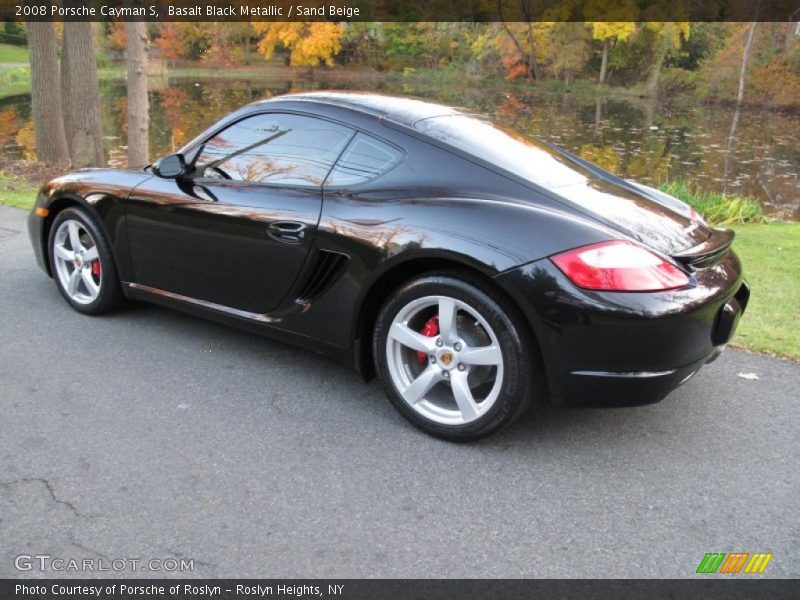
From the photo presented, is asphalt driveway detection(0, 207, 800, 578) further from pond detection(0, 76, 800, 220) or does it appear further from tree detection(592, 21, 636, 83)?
tree detection(592, 21, 636, 83)

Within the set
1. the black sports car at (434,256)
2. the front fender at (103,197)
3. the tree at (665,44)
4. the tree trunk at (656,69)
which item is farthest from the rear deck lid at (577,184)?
the tree at (665,44)

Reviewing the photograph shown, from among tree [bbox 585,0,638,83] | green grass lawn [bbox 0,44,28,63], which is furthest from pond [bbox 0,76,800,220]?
green grass lawn [bbox 0,44,28,63]

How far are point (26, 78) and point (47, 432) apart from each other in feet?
154

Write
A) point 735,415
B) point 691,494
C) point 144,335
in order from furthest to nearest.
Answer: point 144,335 < point 735,415 < point 691,494

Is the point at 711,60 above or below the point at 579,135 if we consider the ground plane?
above

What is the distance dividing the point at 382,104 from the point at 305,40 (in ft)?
200

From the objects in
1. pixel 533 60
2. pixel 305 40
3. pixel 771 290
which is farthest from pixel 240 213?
pixel 305 40

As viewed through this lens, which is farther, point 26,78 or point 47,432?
point 26,78

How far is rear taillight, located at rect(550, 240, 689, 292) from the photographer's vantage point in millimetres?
2721

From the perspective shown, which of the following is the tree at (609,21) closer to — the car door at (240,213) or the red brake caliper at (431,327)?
the car door at (240,213)

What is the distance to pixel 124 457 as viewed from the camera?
2.96 m

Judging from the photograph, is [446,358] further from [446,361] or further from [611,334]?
[611,334]

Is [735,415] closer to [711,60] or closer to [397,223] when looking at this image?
[397,223]

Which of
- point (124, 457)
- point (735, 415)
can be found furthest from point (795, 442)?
point (124, 457)
